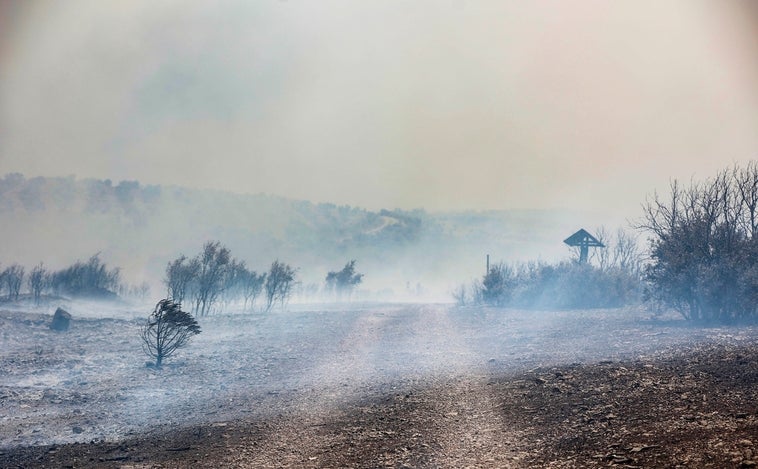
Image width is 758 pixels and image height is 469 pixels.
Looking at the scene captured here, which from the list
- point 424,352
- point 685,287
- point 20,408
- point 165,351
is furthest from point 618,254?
point 20,408

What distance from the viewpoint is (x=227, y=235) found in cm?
12950

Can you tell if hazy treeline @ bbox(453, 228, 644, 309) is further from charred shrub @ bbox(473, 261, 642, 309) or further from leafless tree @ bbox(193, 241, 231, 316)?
leafless tree @ bbox(193, 241, 231, 316)

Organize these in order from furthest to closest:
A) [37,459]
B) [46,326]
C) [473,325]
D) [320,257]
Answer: [320,257] → [473,325] → [46,326] → [37,459]

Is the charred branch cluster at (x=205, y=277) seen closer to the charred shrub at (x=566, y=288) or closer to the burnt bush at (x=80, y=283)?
the burnt bush at (x=80, y=283)

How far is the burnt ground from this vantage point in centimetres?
827

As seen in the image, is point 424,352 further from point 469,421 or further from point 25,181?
point 25,181

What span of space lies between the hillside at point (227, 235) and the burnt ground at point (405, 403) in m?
69.8

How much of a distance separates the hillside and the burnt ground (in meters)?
69.8

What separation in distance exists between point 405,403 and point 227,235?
12318 cm

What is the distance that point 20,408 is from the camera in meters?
13.5

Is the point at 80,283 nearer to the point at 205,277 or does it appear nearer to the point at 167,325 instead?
the point at 205,277

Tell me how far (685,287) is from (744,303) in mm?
2474

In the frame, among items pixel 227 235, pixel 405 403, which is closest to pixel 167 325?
pixel 405 403

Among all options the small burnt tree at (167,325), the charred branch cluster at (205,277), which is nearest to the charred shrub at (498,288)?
the charred branch cluster at (205,277)
